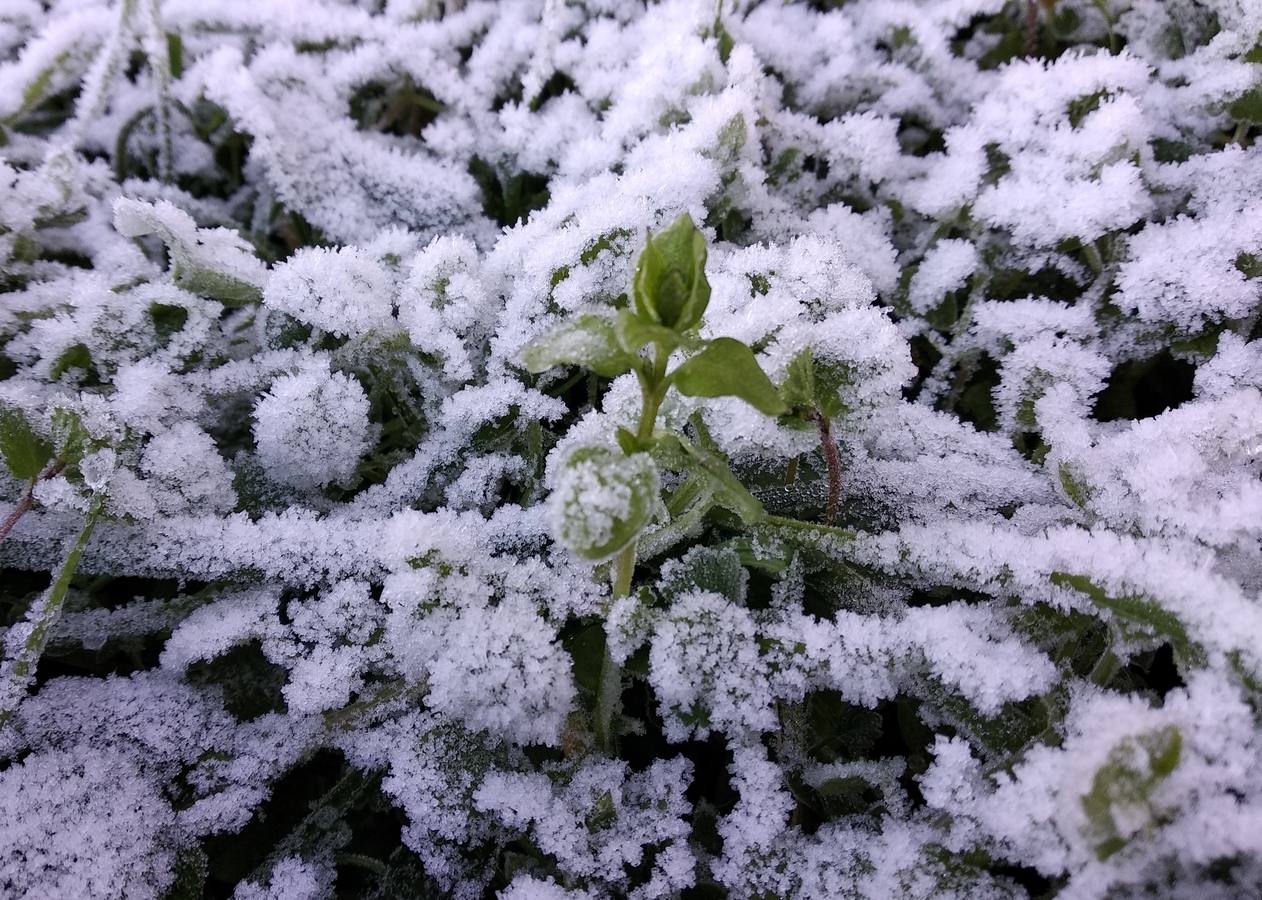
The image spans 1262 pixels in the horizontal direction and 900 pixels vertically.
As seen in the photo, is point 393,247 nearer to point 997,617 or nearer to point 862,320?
point 862,320

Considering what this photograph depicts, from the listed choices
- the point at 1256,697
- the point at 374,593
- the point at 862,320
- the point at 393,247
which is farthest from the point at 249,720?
the point at 1256,697

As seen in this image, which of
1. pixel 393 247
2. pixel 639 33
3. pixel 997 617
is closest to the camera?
pixel 997 617

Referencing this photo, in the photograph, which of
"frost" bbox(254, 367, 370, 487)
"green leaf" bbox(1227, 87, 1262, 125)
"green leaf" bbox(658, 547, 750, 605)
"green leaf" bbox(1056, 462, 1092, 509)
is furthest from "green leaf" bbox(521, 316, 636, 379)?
"green leaf" bbox(1227, 87, 1262, 125)

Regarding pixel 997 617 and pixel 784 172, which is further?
pixel 784 172

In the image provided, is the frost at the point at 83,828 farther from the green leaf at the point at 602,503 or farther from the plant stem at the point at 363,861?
the green leaf at the point at 602,503

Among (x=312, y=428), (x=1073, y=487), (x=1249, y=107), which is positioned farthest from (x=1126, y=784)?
(x=1249, y=107)

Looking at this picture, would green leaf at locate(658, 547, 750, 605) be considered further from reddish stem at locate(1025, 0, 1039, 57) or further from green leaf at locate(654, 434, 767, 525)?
reddish stem at locate(1025, 0, 1039, 57)

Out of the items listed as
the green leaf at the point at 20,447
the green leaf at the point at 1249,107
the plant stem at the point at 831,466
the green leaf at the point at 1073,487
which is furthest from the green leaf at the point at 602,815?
the green leaf at the point at 1249,107
